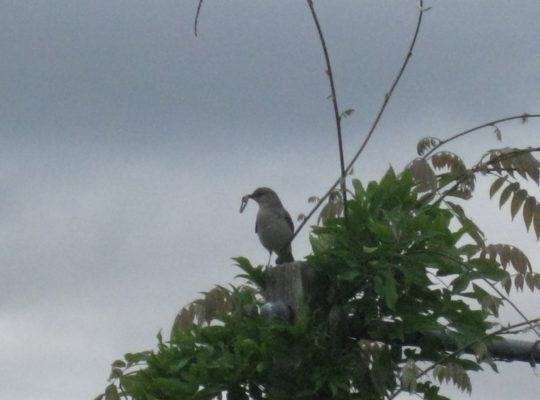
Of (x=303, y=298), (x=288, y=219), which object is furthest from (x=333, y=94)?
(x=288, y=219)

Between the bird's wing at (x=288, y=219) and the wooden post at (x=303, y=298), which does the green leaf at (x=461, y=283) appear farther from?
the bird's wing at (x=288, y=219)

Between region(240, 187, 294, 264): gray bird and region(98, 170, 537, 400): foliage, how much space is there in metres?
3.52

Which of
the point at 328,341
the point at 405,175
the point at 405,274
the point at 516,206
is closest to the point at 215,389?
the point at 328,341

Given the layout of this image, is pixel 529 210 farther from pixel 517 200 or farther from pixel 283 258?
pixel 283 258

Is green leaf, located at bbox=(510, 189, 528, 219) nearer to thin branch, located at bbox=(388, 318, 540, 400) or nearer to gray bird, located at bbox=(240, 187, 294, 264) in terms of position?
thin branch, located at bbox=(388, 318, 540, 400)

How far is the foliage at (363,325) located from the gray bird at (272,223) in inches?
138

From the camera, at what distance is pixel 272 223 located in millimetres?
8383

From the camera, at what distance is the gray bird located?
825cm

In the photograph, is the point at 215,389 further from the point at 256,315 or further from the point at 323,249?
the point at 323,249

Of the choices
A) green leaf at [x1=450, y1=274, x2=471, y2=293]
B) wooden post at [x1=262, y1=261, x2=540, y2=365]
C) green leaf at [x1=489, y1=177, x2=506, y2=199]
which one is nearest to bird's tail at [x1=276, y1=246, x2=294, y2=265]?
green leaf at [x1=489, y1=177, x2=506, y2=199]

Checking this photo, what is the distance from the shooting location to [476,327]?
4148 mm

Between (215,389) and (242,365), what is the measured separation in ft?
0.48

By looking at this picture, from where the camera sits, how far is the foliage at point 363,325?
13.4 ft

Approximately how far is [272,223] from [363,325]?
4196 mm
